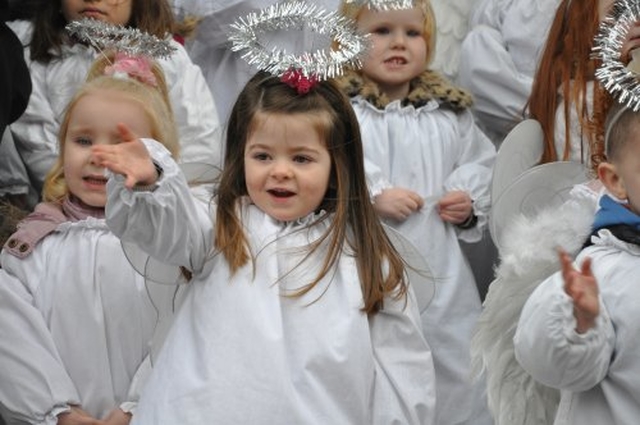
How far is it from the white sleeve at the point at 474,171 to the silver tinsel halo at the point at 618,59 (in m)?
1.21

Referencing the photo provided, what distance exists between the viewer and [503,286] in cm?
351

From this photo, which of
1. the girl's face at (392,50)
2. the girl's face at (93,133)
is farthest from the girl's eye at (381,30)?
the girl's face at (93,133)

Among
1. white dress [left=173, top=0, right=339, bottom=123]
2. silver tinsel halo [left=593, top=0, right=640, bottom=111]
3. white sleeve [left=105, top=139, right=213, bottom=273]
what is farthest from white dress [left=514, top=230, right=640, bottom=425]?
white dress [left=173, top=0, right=339, bottom=123]

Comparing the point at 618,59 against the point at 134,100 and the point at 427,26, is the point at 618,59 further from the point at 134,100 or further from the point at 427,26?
the point at 427,26

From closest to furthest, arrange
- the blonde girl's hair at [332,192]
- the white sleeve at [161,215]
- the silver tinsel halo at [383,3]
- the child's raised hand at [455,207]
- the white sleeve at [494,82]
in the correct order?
the white sleeve at [161,215] → the blonde girl's hair at [332,192] → the silver tinsel halo at [383,3] → the child's raised hand at [455,207] → the white sleeve at [494,82]

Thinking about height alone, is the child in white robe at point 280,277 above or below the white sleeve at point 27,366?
above

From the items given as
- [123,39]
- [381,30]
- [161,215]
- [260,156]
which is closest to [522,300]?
[260,156]

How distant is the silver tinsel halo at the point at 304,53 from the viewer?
376cm

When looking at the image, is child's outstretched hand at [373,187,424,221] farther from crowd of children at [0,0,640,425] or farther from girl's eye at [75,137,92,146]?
girl's eye at [75,137,92,146]

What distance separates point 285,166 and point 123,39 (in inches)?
36.9

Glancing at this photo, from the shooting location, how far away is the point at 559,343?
302 centimetres

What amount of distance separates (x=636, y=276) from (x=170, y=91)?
85.5 inches

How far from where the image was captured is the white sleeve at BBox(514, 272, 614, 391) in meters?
3.02

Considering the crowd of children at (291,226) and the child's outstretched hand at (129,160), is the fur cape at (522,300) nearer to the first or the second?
the crowd of children at (291,226)
